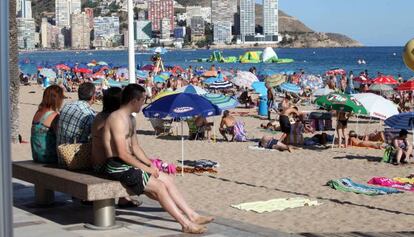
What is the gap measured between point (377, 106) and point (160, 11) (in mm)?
151684

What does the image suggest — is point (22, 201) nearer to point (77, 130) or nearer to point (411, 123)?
point (77, 130)

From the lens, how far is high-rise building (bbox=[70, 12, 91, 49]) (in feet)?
573

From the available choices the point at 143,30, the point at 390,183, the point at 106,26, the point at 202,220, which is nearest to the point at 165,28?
the point at 106,26

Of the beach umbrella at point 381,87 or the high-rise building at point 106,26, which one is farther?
the high-rise building at point 106,26

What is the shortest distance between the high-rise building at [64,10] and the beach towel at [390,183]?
580 feet

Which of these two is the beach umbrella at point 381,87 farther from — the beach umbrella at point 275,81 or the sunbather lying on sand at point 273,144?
the sunbather lying on sand at point 273,144

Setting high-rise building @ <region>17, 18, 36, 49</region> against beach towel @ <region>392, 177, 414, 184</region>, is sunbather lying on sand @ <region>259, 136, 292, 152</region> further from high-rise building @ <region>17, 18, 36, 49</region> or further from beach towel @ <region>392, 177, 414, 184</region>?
high-rise building @ <region>17, 18, 36, 49</region>

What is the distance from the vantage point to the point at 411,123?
11031 millimetres

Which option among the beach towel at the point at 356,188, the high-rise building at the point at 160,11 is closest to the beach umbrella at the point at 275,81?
the beach towel at the point at 356,188

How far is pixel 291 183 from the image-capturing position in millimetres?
9055

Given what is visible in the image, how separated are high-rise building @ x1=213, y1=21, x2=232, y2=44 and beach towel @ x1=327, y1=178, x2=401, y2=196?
567 ft

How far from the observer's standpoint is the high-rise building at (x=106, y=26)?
157 meters

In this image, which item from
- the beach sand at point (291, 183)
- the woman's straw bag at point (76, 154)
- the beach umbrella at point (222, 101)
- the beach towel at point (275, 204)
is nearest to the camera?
the woman's straw bag at point (76, 154)

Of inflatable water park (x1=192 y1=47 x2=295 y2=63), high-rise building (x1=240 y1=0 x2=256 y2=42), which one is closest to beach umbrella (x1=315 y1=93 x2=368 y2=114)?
inflatable water park (x1=192 y1=47 x2=295 y2=63)
